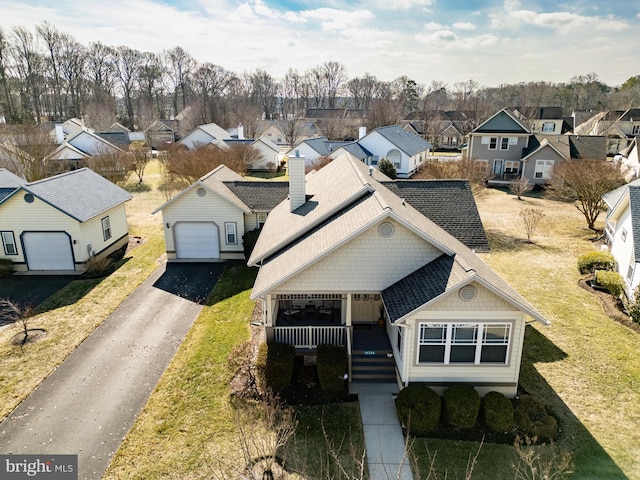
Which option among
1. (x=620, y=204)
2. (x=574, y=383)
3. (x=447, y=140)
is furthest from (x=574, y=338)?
(x=447, y=140)

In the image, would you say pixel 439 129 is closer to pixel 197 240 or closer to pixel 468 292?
pixel 197 240

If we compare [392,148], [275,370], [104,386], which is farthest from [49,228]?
[392,148]

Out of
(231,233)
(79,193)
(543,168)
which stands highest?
(79,193)

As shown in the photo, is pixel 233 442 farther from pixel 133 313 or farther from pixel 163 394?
pixel 133 313

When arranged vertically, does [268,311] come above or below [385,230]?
below

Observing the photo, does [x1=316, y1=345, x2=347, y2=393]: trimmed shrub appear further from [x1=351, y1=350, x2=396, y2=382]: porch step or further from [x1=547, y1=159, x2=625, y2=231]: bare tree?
[x1=547, y1=159, x2=625, y2=231]: bare tree

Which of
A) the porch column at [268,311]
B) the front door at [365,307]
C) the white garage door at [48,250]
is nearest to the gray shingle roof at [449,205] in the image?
the front door at [365,307]
